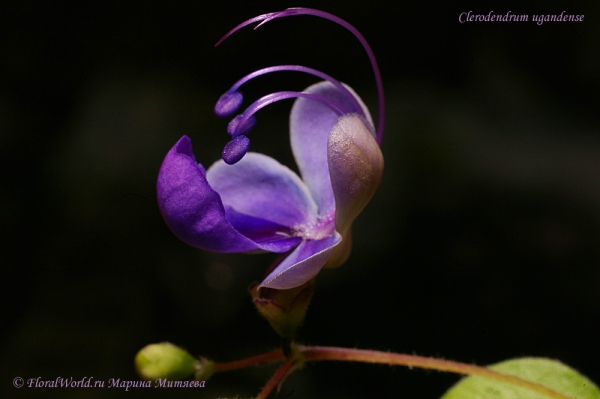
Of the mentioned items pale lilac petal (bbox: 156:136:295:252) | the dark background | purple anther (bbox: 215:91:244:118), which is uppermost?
purple anther (bbox: 215:91:244:118)

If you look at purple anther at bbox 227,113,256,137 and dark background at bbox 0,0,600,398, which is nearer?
purple anther at bbox 227,113,256,137

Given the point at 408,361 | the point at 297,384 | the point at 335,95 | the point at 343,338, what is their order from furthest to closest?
1. the point at 343,338
2. the point at 297,384
3. the point at 335,95
4. the point at 408,361

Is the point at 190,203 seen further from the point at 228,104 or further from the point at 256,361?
the point at 256,361

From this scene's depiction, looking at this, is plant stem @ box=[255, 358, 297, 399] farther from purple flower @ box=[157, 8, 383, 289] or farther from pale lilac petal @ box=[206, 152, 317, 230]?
pale lilac petal @ box=[206, 152, 317, 230]

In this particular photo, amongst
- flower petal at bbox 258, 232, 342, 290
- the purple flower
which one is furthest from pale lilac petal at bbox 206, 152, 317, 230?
flower petal at bbox 258, 232, 342, 290

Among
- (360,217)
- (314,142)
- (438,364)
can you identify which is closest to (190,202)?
(314,142)

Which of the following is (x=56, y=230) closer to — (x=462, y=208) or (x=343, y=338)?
(x=343, y=338)

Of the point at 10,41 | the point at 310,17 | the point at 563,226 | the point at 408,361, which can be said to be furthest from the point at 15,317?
the point at 563,226
